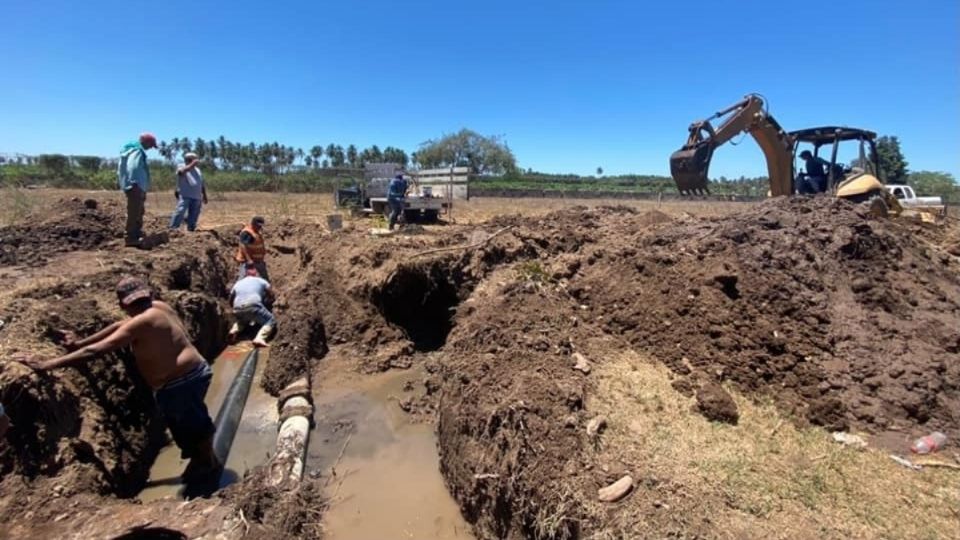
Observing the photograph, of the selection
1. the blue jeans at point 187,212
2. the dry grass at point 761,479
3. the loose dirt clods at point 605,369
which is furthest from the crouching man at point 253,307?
the dry grass at point 761,479

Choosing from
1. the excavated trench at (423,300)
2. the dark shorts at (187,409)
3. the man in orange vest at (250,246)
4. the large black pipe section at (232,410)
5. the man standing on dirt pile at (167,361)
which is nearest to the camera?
the man standing on dirt pile at (167,361)

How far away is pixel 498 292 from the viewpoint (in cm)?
686

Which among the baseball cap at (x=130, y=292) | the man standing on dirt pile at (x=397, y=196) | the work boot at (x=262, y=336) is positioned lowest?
the work boot at (x=262, y=336)

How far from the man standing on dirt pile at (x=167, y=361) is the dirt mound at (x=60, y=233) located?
14.5 ft

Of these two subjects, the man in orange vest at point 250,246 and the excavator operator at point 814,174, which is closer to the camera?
the man in orange vest at point 250,246

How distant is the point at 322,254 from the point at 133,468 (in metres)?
5.35

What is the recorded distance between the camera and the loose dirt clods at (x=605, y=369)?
11.2 ft

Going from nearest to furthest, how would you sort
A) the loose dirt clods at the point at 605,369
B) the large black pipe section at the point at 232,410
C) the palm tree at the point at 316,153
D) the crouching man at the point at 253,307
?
the loose dirt clods at the point at 605,369, the large black pipe section at the point at 232,410, the crouching man at the point at 253,307, the palm tree at the point at 316,153

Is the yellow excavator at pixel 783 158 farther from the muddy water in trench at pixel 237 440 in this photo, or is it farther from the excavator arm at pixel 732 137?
the muddy water in trench at pixel 237 440

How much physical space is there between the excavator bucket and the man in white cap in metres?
9.14

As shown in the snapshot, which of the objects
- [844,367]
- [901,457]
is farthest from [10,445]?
[844,367]

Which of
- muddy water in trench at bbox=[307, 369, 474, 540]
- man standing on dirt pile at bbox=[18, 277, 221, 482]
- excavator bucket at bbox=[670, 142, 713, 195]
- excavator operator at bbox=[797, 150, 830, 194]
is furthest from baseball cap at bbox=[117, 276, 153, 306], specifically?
excavator operator at bbox=[797, 150, 830, 194]

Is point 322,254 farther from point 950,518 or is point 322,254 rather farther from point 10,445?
point 950,518

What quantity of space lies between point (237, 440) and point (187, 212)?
692cm
